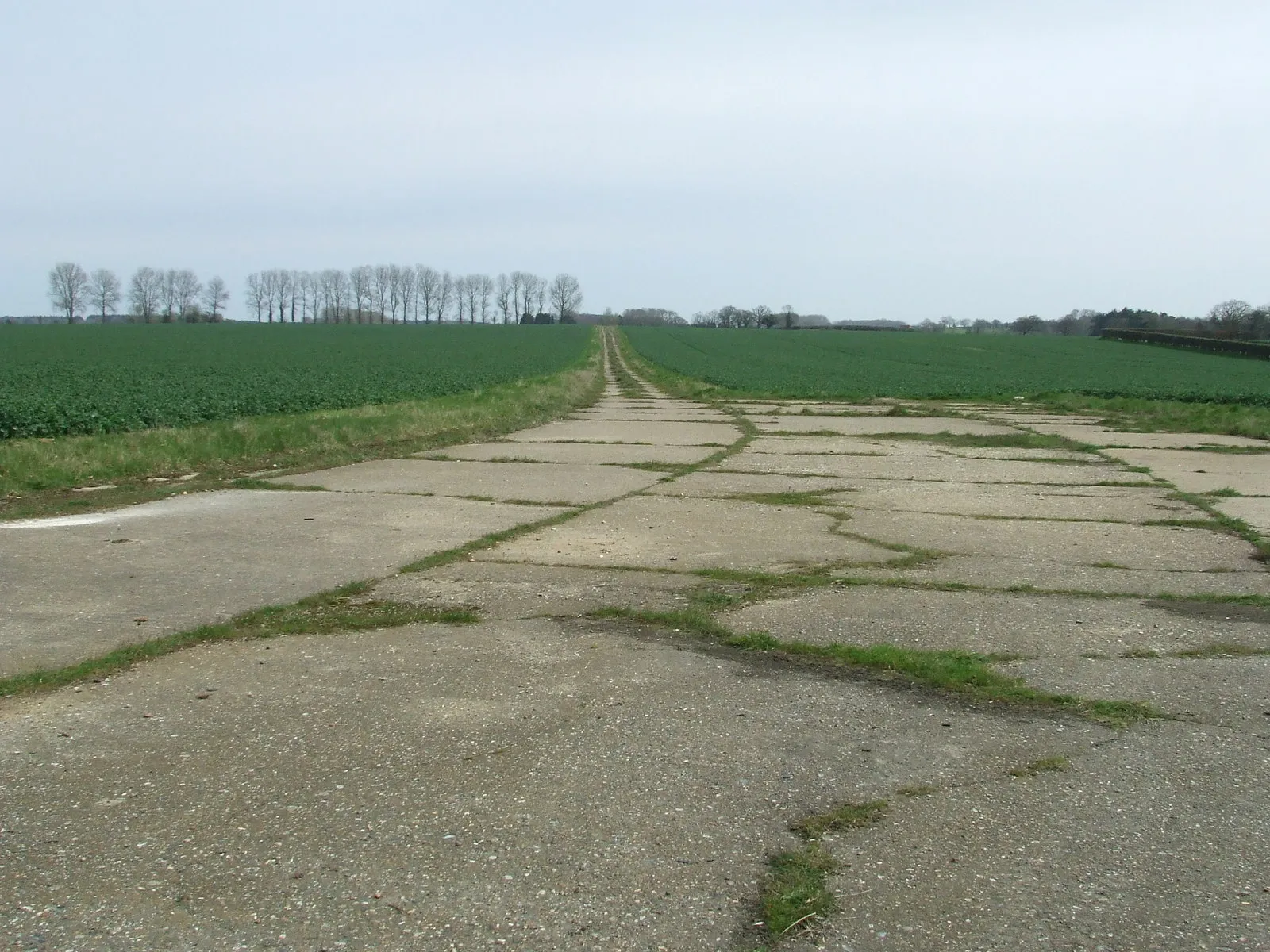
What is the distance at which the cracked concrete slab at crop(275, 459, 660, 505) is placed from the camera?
42.4 feet

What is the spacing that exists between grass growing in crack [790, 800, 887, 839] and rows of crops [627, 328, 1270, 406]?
30293 mm

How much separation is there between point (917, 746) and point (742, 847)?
4.50 feet

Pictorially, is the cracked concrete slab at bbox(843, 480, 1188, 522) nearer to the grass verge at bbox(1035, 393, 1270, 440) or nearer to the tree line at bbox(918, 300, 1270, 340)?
the grass verge at bbox(1035, 393, 1270, 440)

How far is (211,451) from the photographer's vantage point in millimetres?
14867

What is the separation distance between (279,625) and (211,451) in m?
8.87

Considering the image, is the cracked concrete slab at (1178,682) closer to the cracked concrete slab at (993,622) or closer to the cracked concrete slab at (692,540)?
the cracked concrete slab at (993,622)

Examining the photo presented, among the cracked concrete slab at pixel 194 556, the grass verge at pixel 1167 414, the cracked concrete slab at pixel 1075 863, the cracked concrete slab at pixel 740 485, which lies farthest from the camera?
the grass verge at pixel 1167 414

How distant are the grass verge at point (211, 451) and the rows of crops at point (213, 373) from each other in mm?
1063

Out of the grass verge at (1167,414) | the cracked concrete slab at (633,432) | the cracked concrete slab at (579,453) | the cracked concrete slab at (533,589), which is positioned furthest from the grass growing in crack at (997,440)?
the cracked concrete slab at (533,589)

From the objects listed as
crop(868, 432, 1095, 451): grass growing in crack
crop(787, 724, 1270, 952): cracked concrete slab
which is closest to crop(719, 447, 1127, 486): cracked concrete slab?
crop(868, 432, 1095, 451): grass growing in crack

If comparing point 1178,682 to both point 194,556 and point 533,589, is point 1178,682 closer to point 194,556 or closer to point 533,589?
point 533,589

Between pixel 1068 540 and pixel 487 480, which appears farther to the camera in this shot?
pixel 487 480

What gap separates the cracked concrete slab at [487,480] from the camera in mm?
12914

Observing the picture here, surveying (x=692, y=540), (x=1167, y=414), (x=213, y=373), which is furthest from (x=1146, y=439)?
(x=213, y=373)
